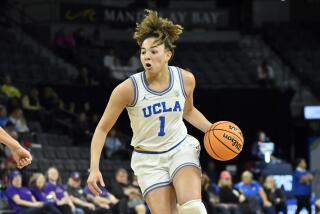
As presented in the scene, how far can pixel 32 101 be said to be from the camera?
59.5 feet

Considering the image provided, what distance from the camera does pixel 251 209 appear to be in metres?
14.9

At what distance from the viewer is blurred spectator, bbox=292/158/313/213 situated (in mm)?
16466

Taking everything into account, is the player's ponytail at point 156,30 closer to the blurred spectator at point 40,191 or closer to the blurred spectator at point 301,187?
the blurred spectator at point 40,191

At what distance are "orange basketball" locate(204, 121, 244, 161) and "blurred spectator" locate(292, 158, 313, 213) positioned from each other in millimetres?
9790

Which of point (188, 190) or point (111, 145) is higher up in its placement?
point (188, 190)

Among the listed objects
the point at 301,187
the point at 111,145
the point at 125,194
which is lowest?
the point at 301,187

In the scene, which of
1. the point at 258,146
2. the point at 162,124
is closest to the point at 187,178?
the point at 162,124

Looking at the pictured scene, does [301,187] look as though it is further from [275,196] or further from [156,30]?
[156,30]

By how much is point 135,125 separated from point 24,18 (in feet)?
57.7

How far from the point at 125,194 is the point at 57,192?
1.38 meters

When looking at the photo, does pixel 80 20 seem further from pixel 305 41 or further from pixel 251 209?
pixel 251 209

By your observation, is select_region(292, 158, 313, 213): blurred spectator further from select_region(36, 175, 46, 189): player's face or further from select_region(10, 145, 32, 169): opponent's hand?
select_region(10, 145, 32, 169): opponent's hand

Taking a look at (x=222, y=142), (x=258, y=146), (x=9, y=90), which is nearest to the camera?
(x=222, y=142)

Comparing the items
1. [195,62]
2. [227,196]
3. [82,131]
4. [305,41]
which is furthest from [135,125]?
[305,41]
